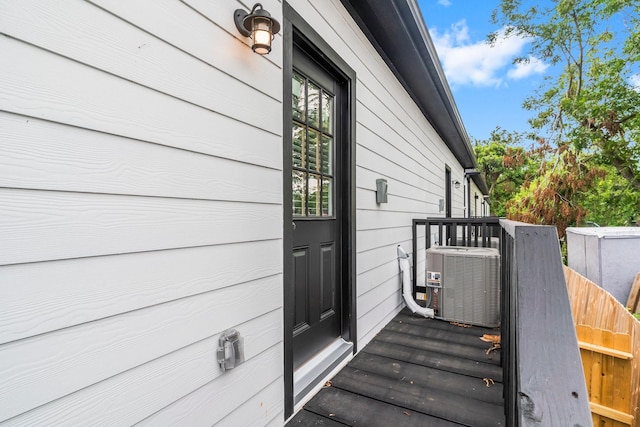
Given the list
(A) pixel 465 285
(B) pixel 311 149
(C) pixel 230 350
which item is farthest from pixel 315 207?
(A) pixel 465 285

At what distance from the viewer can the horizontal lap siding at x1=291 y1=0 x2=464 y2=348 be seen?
8.13 feet

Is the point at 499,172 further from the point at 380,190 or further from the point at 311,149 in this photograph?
the point at 311,149

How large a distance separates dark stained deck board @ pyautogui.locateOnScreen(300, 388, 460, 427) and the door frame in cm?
21

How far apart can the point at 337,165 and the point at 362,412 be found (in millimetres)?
1616

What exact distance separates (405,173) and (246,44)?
2.84 meters

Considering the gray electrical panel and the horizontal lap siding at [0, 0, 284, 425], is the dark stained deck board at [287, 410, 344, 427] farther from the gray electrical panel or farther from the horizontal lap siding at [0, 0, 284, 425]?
the gray electrical panel

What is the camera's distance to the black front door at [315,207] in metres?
2.04

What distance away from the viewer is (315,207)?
2.24m

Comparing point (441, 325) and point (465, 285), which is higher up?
point (465, 285)

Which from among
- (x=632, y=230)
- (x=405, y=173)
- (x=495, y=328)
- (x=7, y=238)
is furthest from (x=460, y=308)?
(x=7, y=238)

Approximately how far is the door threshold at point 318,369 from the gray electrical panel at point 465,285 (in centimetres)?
128

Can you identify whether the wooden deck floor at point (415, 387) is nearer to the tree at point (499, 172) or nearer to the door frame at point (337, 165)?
the door frame at point (337, 165)

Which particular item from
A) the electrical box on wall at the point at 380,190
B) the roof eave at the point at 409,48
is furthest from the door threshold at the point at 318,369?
the roof eave at the point at 409,48

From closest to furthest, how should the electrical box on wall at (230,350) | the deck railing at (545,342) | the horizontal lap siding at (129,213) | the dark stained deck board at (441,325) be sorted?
1. the deck railing at (545,342)
2. the horizontal lap siding at (129,213)
3. the electrical box on wall at (230,350)
4. the dark stained deck board at (441,325)
